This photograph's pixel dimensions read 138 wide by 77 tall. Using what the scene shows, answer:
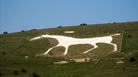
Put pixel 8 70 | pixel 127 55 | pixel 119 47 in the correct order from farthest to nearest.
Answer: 1. pixel 119 47
2. pixel 127 55
3. pixel 8 70

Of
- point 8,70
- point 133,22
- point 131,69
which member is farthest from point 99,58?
point 133,22

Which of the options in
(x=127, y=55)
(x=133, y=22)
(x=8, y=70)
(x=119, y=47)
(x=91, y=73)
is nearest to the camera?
(x=91, y=73)

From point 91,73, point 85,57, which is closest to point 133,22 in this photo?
point 85,57

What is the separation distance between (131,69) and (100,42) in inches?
1735

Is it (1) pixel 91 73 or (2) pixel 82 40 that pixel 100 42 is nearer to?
(2) pixel 82 40

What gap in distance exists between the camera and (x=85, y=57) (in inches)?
3632

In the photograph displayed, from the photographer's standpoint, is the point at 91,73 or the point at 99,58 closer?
the point at 91,73

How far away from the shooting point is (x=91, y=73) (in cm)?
6475

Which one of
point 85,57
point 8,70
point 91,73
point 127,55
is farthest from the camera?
point 85,57

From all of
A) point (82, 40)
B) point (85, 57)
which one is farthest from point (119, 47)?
point (82, 40)

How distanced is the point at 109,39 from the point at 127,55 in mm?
27574

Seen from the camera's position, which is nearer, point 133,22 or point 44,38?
point 44,38

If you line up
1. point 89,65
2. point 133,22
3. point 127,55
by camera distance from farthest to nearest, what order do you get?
point 133,22 → point 127,55 → point 89,65

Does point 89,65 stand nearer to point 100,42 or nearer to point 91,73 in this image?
point 91,73
